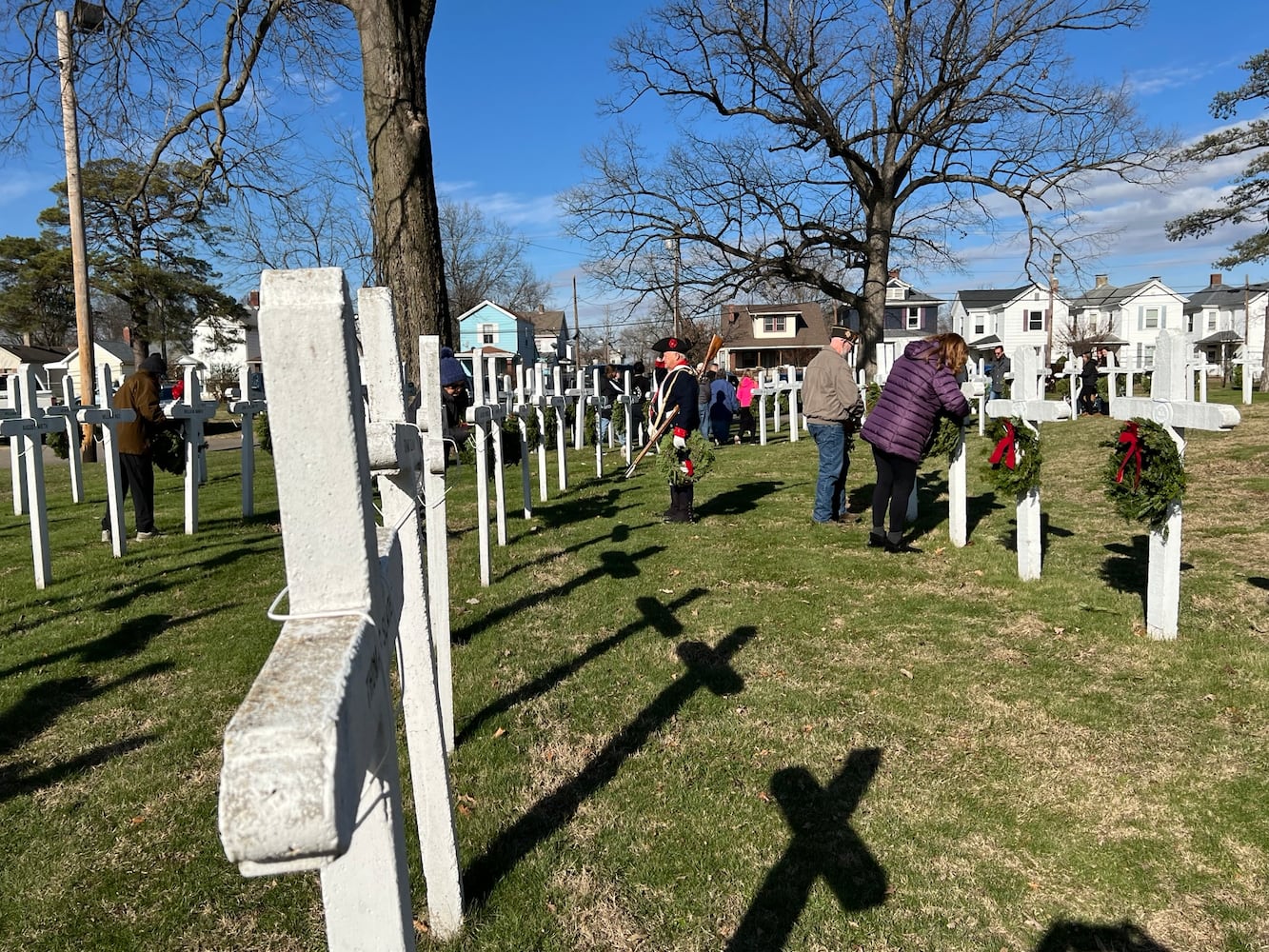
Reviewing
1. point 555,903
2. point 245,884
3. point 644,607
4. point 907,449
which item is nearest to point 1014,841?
point 555,903

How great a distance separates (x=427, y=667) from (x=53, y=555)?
8.02 meters

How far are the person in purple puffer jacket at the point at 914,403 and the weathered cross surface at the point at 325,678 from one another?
648 centimetres

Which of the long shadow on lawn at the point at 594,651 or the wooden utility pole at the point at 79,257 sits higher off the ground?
the wooden utility pole at the point at 79,257

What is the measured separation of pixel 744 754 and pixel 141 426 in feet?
25.7

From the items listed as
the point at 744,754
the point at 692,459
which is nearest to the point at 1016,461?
the point at 744,754

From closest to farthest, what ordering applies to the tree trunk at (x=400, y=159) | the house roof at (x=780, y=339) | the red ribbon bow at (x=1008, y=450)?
the red ribbon bow at (x=1008, y=450) < the tree trunk at (x=400, y=159) < the house roof at (x=780, y=339)

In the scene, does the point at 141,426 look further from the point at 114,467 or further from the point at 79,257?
the point at 79,257

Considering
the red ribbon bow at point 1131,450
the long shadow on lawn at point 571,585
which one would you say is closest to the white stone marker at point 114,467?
the long shadow on lawn at point 571,585

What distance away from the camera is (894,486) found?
25.3 feet

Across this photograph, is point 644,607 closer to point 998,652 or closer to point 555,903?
point 998,652

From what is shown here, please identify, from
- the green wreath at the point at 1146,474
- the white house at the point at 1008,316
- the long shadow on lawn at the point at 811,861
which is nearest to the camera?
the long shadow on lawn at the point at 811,861

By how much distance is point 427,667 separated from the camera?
9.02ft

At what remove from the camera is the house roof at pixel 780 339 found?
57.9 meters

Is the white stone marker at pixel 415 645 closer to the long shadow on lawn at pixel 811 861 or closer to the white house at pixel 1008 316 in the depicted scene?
the long shadow on lawn at pixel 811 861
